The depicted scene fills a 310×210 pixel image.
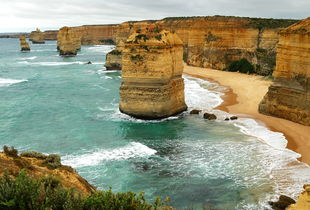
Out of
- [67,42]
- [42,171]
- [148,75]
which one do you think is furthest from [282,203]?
[67,42]

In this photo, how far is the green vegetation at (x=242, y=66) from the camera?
4862cm

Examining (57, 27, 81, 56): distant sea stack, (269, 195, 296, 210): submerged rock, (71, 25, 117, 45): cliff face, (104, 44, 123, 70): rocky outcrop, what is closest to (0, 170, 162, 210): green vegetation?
(269, 195, 296, 210): submerged rock

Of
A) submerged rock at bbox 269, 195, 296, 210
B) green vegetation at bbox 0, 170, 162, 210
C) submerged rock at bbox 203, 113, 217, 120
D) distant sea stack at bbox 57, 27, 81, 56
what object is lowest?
submerged rock at bbox 269, 195, 296, 210

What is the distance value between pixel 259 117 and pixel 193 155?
373 inches

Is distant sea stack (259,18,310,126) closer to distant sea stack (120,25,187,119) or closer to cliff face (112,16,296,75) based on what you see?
distant sea stack (120,25,187,119)

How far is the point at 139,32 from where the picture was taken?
2408 cm

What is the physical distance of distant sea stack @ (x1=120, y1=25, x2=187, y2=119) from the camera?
2325 cm

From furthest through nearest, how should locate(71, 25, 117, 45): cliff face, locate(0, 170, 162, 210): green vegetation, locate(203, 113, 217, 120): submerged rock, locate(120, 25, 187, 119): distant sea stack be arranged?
locate(71, 25, 117, 45): cliff face → locate(203, 113, 217, 120): submerged rock → locate(120, 25, 187, 119): distant sea stack → locate(0, 170, 162, 210): green vegetation

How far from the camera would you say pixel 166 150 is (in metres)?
18.2

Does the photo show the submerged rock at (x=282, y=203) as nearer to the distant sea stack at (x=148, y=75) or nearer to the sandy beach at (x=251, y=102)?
the sandy beach at (x=251, y=102)

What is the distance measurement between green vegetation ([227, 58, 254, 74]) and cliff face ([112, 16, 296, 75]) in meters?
0.61

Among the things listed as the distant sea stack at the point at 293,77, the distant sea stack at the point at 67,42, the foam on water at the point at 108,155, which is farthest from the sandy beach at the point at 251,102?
the distant sea stack at the point at 67,42

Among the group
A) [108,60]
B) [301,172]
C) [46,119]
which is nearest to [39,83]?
[108,60]

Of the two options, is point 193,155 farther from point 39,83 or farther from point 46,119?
point 39,83
